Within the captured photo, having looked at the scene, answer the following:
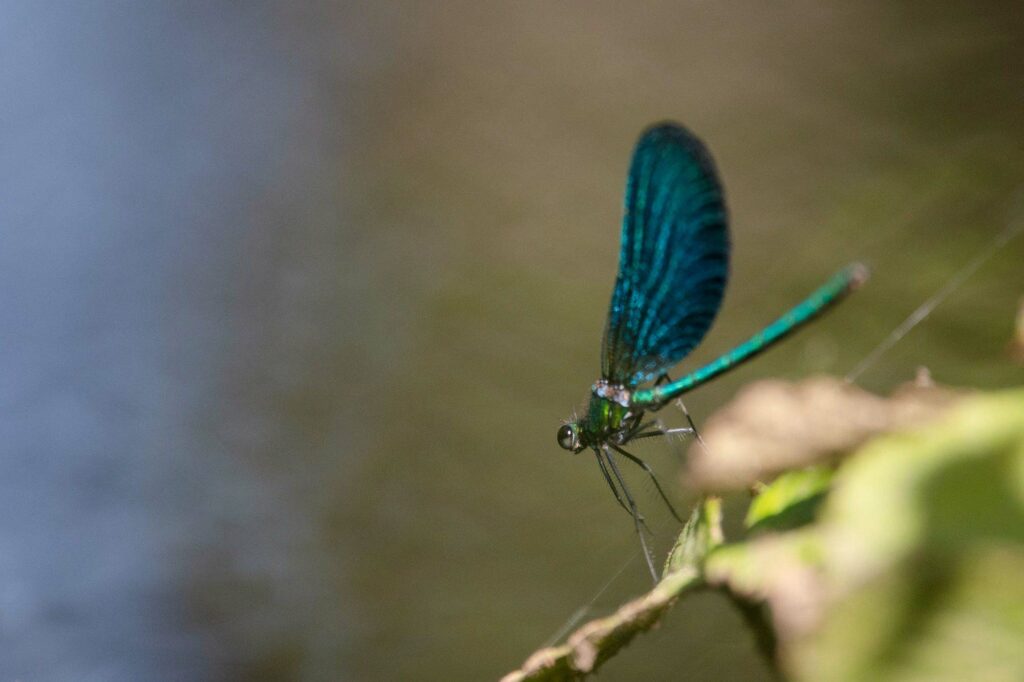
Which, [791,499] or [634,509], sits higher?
[634,509]

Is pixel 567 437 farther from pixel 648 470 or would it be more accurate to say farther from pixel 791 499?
pixel 791 499

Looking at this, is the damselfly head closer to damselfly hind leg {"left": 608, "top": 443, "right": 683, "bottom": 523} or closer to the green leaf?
damselfly hind leg {"left": 608, "top": 443, "right": 683, "bottom": 523}

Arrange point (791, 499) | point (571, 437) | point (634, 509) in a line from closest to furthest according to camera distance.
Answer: point (791, 499) → point (634, 509) → point (571, 437)

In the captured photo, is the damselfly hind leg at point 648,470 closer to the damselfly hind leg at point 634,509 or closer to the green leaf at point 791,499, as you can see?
the damselfly hind leg at point 634,509

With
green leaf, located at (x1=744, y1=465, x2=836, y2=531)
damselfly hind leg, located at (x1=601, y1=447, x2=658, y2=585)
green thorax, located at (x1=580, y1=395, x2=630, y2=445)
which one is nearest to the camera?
green leaf, located at (x1=744, y1=465, x2=836, y2=531)

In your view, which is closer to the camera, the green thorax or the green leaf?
the green leaf

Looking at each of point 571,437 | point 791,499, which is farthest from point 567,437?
point 791,499

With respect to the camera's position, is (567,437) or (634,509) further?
(567,437)

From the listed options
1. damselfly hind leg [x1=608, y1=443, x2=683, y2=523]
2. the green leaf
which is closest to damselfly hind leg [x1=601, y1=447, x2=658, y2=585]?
damselfly hind leg [x1=608, y1=443, x2=683, y2=523]

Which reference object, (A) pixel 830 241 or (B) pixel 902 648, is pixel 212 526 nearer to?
(A) pixel 830 241
